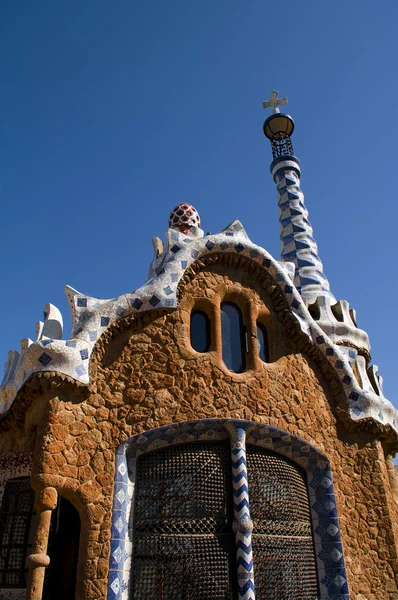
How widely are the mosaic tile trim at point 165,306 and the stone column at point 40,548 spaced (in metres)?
1.01

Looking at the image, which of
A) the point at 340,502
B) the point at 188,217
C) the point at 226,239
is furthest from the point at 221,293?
the point at 340,502

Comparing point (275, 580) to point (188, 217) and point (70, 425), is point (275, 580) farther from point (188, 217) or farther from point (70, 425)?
point (188, 217)

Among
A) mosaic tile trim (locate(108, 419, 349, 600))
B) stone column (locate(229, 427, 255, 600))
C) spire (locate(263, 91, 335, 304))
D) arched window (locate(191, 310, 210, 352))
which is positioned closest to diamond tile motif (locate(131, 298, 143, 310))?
arched window (locate(191, 310, 210, 352))

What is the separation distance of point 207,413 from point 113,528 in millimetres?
1336

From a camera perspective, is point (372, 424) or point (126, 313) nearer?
point (126, 313)

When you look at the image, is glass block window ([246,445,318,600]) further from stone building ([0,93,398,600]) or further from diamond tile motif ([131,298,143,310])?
diamond tile motif ([131,298,143,310])

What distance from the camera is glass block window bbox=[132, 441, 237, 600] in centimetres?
454

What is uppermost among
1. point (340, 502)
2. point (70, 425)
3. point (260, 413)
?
point (260, 413)

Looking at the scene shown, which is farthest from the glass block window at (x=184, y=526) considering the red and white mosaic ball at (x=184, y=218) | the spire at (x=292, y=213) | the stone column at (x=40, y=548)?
the spire at (x=292, y=213)

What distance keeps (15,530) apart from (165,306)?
2.84 meters

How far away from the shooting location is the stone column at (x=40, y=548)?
4.01m

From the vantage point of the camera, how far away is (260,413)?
5387mm

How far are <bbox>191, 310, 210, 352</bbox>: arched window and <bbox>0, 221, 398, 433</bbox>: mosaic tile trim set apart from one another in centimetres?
46

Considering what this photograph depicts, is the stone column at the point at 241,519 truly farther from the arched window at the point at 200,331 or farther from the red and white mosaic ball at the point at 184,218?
the red and white mosaic ball at the point at 184,218
